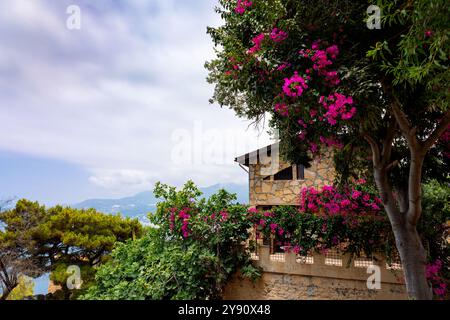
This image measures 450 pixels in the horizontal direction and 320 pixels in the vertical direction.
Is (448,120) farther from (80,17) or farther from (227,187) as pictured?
(80,17)

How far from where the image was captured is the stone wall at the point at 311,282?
511cm

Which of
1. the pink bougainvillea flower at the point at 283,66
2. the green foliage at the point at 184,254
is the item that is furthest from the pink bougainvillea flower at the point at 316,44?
the green foliage at the point at 184,254

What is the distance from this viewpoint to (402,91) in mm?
3574

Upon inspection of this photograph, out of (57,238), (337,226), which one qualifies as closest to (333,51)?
A: (337,226)

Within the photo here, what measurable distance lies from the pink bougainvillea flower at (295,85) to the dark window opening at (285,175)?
7.82m

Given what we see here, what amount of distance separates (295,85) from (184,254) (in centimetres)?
420

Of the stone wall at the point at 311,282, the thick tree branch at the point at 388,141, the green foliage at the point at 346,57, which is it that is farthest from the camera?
the stone wall at the point at 311,282

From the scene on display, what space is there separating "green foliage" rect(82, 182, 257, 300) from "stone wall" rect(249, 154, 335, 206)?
4650 mm

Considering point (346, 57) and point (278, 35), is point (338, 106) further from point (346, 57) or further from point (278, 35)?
point (278, 35)

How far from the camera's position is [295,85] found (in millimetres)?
3205

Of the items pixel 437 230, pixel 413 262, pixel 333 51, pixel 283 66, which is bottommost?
pixel 413 262

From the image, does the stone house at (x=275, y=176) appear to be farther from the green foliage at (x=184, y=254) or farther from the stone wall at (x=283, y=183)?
the green foliage at (x=184, y=254)

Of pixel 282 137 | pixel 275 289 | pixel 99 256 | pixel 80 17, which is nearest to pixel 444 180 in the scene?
pixel 282 137
